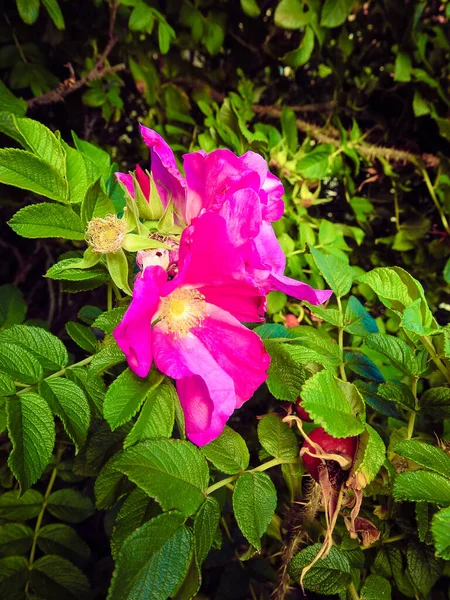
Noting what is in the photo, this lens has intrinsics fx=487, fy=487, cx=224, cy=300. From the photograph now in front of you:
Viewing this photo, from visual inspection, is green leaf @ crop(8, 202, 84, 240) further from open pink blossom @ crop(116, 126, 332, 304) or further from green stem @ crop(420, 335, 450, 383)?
green stem @ crop(420, 335, 450, 383)

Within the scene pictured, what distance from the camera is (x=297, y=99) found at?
1412 millimetres

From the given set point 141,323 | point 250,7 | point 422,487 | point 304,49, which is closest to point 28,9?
point 250,7

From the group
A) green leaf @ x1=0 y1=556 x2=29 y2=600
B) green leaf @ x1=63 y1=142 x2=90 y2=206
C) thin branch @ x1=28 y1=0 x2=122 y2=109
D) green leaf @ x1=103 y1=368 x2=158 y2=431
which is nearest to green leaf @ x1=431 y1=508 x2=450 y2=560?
green leaf @ x1=103 y1=368 x2=158 y2=431

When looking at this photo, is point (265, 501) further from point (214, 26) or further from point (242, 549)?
point (214, 26)

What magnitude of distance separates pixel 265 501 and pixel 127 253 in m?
0.29

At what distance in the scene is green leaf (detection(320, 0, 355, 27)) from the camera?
1.09m

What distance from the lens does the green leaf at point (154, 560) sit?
1.27 ft

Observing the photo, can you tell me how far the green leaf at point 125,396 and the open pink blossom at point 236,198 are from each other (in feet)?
0.46

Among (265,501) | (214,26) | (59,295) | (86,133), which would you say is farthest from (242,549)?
(214,26)

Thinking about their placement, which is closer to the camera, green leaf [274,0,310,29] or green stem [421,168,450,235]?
green leaf [274,0,310,29]

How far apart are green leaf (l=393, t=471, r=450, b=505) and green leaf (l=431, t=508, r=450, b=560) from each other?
0.03m

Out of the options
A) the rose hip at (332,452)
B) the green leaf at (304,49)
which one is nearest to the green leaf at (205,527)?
the rose hip at (332,452)

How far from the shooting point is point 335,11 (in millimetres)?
1094

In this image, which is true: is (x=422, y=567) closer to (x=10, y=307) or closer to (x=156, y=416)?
(x=156, y=416)
